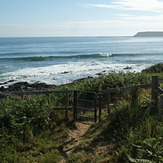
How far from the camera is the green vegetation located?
578 centimetres

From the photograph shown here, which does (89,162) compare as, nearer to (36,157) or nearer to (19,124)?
(36,157)

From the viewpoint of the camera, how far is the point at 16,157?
668 cm

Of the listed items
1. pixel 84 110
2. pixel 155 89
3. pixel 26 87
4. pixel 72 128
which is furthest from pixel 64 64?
pixel 155 89

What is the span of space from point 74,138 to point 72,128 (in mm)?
906

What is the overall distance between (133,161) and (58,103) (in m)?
6.44

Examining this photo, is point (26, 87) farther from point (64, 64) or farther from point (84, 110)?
point (64, 64)

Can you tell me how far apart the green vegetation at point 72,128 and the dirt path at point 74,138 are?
0.43 feet

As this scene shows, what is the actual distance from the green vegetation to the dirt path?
0.43 ft

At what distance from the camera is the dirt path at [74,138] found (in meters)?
7.12

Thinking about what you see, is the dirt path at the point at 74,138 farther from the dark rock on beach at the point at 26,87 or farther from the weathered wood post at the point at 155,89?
the dark rock on beach at the point at 26,87

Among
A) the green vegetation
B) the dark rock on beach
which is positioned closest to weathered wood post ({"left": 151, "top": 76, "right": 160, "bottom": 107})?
the green vegetation

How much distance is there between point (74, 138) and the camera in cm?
812

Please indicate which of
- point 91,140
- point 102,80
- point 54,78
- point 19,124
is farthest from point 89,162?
point 54,78

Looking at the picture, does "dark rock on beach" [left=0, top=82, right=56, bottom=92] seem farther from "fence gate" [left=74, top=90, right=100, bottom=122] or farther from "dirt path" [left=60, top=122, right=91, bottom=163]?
"dirt path" [left=60, top=122, right=91, bottom=163]
